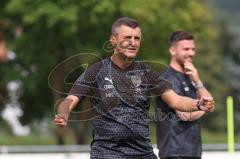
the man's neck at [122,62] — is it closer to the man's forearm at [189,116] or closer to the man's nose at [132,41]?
the man's nose at [132,41]

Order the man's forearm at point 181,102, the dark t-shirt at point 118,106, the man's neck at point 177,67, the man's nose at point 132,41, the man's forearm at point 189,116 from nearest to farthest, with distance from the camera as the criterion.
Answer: the dark t-shirt at point 118,106
the man's nose at point 132,41
the man's forearm at point 181,102
the man's forearm at point 189,116
the man's neck at point 177,67

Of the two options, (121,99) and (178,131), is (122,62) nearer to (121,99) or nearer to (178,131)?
(121,99)

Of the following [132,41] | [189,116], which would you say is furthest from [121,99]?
[189,116]

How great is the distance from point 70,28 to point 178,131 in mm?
13405

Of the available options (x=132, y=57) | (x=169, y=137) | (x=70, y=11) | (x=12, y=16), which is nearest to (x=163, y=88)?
(x=132, y=57)

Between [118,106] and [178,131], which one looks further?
[178,131]

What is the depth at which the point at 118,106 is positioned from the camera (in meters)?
6.86

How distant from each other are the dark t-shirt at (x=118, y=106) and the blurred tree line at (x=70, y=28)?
43.0 feet

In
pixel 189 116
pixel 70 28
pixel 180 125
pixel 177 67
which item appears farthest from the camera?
pixel 70 28

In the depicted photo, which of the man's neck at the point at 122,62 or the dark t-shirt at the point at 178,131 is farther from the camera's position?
the dark t-shirt at the point at 178,131

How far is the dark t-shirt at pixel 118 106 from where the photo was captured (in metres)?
6.81

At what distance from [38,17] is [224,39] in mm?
50202

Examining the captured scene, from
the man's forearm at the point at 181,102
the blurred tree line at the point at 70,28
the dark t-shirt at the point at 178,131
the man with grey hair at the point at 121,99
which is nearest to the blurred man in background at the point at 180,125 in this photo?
the dark t-shirt at the point at 178,131

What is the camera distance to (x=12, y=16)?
83.5 feet
